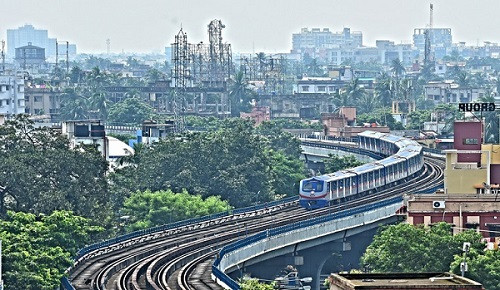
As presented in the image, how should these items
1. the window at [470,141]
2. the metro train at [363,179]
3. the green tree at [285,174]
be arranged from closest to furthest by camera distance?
the window at [470,141] < the metro train at [363,179] < the green tree at [285,174]

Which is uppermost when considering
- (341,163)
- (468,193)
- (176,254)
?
(468,193)

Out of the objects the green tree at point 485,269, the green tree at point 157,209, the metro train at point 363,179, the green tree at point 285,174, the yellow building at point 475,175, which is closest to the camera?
the green tree at point 485,269

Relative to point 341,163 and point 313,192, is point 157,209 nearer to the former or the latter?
point 313,192

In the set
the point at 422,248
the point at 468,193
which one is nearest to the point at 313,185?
the point at 468,193

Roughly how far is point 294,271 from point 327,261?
12.5m

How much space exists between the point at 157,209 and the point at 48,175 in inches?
309

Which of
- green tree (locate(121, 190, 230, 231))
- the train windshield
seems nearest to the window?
the train windshield

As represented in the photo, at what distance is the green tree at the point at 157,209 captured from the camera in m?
117

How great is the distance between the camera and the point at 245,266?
97.2 meters

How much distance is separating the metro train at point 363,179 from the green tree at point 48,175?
14937mm

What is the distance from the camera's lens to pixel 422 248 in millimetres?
80750

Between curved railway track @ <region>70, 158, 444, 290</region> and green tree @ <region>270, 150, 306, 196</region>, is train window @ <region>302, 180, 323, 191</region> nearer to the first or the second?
curved railway track @ <region>70, 158, 444, 290</region>

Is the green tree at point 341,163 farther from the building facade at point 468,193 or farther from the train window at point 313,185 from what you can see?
the building facade at point 468,193

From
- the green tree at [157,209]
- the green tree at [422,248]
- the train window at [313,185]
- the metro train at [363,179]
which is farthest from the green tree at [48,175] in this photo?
the green tree at [422,248]
